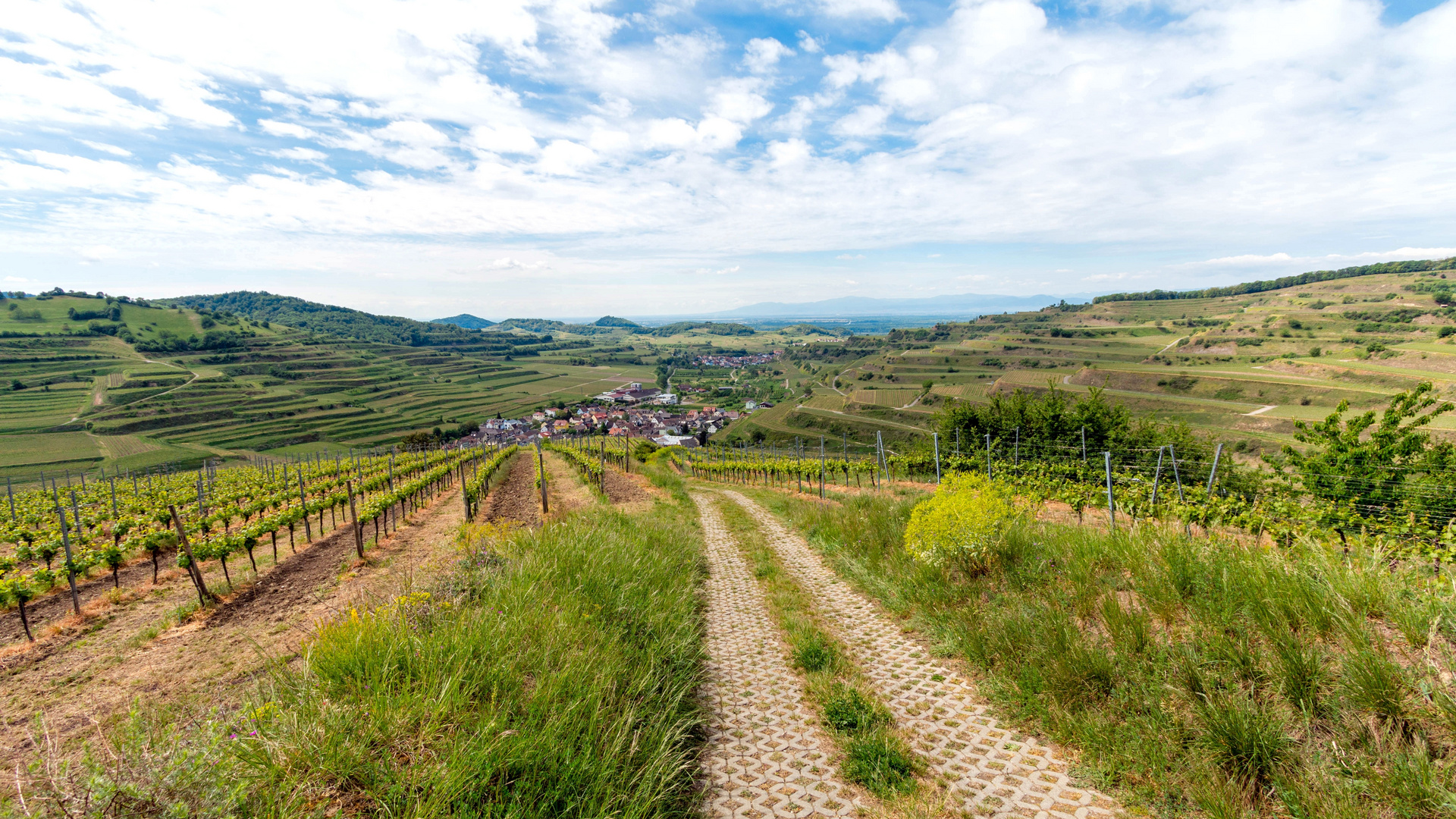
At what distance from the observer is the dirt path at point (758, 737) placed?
147 inches

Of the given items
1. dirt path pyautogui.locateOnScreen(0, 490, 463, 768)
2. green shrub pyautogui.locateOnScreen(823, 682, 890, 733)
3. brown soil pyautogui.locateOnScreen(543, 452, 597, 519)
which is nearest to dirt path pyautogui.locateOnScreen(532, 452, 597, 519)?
brown soil pyautogui.locateOnScreen(543, 452, 597, 519)

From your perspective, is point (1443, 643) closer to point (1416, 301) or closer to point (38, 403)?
point (38, 403)

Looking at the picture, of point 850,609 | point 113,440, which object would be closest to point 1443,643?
point 850,609

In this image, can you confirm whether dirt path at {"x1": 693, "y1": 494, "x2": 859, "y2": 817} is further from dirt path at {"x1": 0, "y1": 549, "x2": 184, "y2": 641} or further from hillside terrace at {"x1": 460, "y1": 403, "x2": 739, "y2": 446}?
hillside terrace at {"x1": 460, "y1": 403, "x2": 739, "y2": 446}

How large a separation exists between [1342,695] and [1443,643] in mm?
677

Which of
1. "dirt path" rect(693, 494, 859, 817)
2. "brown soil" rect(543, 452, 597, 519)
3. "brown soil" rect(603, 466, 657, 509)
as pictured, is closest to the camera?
"dirt path" rect(693, 494, 859, 817)

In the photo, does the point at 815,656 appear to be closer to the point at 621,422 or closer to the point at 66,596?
the point at 66,596

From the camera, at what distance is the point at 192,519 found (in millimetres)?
13750

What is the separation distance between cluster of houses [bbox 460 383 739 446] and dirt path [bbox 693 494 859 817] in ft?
233

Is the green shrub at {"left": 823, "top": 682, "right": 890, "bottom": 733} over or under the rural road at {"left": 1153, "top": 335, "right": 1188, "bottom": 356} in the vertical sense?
over

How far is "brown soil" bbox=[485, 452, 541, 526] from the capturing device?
14.8 m

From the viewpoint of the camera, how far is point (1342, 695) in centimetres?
341

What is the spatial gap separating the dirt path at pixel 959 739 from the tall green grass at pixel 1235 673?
270 millimetres

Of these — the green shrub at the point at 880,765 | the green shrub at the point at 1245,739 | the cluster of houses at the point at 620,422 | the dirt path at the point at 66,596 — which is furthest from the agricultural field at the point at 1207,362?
the dirt path at the point at 66,596
